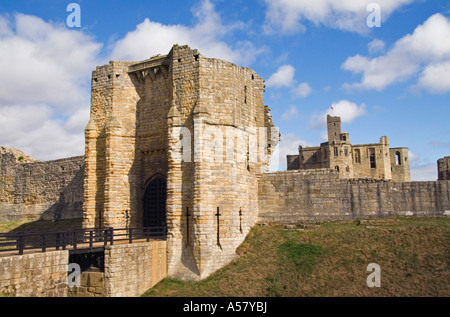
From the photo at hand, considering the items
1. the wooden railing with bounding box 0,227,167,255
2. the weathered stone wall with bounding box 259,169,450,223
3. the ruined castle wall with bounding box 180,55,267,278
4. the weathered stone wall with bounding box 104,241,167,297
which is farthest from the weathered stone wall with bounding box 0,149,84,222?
the weathered stone wall with bounding box 259,169,450,223

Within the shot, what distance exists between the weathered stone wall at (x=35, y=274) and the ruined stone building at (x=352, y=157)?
46528 millimetres

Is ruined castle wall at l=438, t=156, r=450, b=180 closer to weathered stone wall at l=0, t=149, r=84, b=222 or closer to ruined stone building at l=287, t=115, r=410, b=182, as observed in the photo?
weathered stone wall at l=0, t=149, r=84, b=222

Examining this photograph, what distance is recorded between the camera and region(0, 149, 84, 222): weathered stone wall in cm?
3022

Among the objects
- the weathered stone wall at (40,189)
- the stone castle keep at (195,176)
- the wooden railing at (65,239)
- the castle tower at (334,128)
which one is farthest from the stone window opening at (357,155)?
the wooden railing at (65,239)

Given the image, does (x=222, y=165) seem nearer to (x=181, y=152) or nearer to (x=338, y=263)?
(x=181, y=152)

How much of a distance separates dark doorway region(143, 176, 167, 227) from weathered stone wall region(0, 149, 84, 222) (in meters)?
11.8

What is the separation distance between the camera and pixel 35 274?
36.6ft

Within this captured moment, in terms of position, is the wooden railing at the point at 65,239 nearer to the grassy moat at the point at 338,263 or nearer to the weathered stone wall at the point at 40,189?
the grassy moat at the point at 338,263

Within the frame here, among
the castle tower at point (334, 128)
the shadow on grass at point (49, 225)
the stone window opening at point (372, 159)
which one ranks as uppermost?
the castle tower at point (334, 128)

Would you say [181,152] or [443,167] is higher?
[181,152]

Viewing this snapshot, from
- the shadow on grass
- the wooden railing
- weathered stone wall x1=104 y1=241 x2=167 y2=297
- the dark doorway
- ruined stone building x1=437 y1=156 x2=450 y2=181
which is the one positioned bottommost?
weathered stone wall x1=104 y1=241 x2=167 y2=297

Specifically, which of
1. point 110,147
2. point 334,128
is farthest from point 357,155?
point 110,147

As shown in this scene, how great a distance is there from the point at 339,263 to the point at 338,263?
0.04 metres

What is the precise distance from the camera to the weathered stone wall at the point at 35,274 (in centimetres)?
1027
